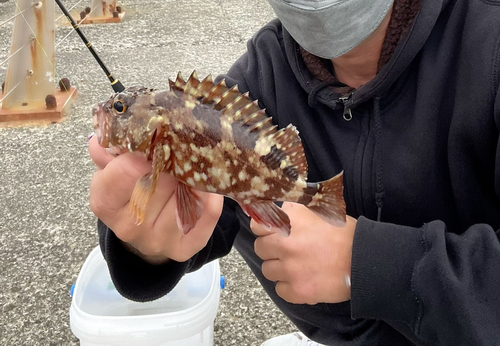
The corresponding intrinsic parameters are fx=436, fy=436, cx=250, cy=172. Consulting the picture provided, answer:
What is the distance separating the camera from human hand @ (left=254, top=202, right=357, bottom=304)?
1297 mm

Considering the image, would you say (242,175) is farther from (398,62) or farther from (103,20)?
(103,20)

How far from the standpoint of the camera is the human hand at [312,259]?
1.30 meters

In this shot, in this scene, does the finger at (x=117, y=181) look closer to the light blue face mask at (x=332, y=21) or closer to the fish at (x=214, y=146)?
the fish at (x=214, y=146)

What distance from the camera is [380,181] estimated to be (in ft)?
4.78

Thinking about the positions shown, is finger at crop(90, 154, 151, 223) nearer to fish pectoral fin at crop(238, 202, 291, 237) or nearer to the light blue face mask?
fish pectoral fin at crop(238, 202, 291, 237)

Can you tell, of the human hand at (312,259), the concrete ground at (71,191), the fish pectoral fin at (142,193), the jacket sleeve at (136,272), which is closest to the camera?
the fish pectoral fin at (142,193)

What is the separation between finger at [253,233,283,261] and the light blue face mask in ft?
2.01

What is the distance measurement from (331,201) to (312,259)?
0.22m

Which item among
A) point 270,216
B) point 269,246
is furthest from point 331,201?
point 269,246

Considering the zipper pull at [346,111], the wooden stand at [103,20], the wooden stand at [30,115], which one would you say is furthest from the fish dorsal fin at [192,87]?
the wooden stand at [103,20]

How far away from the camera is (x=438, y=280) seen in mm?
1135

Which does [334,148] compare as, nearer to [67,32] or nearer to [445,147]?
[445,147]

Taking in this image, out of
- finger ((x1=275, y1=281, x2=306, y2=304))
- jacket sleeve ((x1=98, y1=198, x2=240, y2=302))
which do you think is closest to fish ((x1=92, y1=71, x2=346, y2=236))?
finger ((x1=275, y1=281, x2=306, y2=304))

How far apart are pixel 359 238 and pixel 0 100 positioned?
3.78 metres
